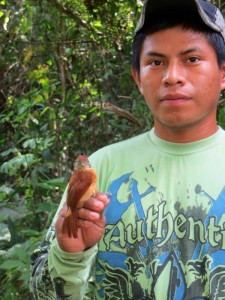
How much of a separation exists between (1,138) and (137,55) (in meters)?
2.70

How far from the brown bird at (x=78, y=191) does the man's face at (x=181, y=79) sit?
27cm

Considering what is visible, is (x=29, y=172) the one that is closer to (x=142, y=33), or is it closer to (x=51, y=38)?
(x=51, y=38)

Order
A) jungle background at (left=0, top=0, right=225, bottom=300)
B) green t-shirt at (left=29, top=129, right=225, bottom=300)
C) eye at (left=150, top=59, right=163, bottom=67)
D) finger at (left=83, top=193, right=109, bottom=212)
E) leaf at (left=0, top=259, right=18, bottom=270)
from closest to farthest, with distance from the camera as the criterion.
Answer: finger at (left=83, top=193, right=109, bottom=212) < green t-shirt at (left=29, top=129, right=225, bottom=300) < eye at (left=150, top=59, right=163, bottom=67) < leaf at (left=0, top=259, right=18, bottom=270) < jungle background at (left=0, top=0, right=225, bottom=300)

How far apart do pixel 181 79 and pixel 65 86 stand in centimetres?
221

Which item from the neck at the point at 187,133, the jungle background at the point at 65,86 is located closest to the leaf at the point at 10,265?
the jungle background at the point at 65,86

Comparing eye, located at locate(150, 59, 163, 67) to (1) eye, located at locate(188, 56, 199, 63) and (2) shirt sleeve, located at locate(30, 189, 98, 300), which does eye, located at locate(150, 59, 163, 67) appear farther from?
(2) shirt sleeve, located at locate(30, 189, 98, 300)

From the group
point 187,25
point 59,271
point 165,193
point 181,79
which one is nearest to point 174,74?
point 181,79

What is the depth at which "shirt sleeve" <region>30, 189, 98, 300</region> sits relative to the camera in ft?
3.95

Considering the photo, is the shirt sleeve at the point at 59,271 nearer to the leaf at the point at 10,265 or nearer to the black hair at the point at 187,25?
the black hair at the point at 187,25

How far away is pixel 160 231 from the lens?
4.17 ft

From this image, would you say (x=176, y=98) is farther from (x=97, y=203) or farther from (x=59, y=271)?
(x=59, y=271)

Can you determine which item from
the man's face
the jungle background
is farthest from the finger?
the jungle background

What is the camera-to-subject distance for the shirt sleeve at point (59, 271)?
1205mm

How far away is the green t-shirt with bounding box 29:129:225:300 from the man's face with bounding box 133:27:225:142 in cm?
7
